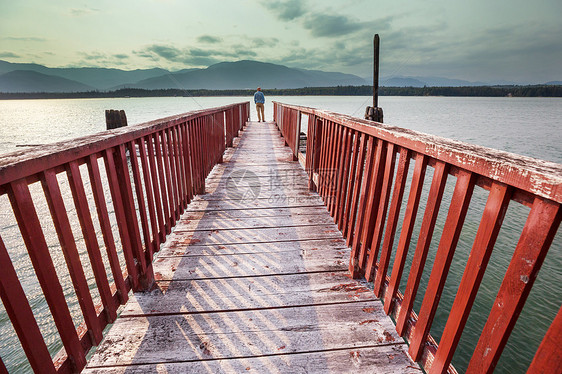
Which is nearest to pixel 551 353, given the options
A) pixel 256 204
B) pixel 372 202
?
pixel 372 202

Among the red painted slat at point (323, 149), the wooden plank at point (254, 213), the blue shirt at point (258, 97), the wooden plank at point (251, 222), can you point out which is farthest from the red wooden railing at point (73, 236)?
the blue shirt at point (258, 97)

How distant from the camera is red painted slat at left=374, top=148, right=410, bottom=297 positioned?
1.89m

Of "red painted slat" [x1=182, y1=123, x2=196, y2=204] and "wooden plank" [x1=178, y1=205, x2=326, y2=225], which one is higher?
"red painted slat" [x1=182, y1=123, x2=196, y2=204]

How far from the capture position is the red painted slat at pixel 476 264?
1.14 m

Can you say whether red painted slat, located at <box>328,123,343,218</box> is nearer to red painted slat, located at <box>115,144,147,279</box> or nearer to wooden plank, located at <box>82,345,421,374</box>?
wooden plank, located at <box>82,345,421,374</box>

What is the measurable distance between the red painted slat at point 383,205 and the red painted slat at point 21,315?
83.3 inches

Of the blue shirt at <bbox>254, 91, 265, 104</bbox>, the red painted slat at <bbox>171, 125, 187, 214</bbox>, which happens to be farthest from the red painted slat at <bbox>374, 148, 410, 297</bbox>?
the blue shirt at <bbox>254, 91, 265, 104</bbox>

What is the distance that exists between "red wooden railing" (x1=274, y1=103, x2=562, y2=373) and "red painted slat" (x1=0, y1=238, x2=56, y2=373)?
1.89 m

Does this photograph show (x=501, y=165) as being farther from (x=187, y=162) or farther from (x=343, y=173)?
(x=187, y=162)

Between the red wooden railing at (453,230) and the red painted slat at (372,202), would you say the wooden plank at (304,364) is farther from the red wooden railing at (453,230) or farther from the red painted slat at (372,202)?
the red painted slat at (372,202)

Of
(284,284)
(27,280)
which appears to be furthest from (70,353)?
(27,280)

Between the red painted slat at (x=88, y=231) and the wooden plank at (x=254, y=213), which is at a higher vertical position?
the red painted slat at (x=88, y=231)

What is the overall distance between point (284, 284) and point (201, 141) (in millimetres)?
3253

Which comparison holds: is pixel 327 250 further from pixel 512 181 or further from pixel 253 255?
pixel 512 181
